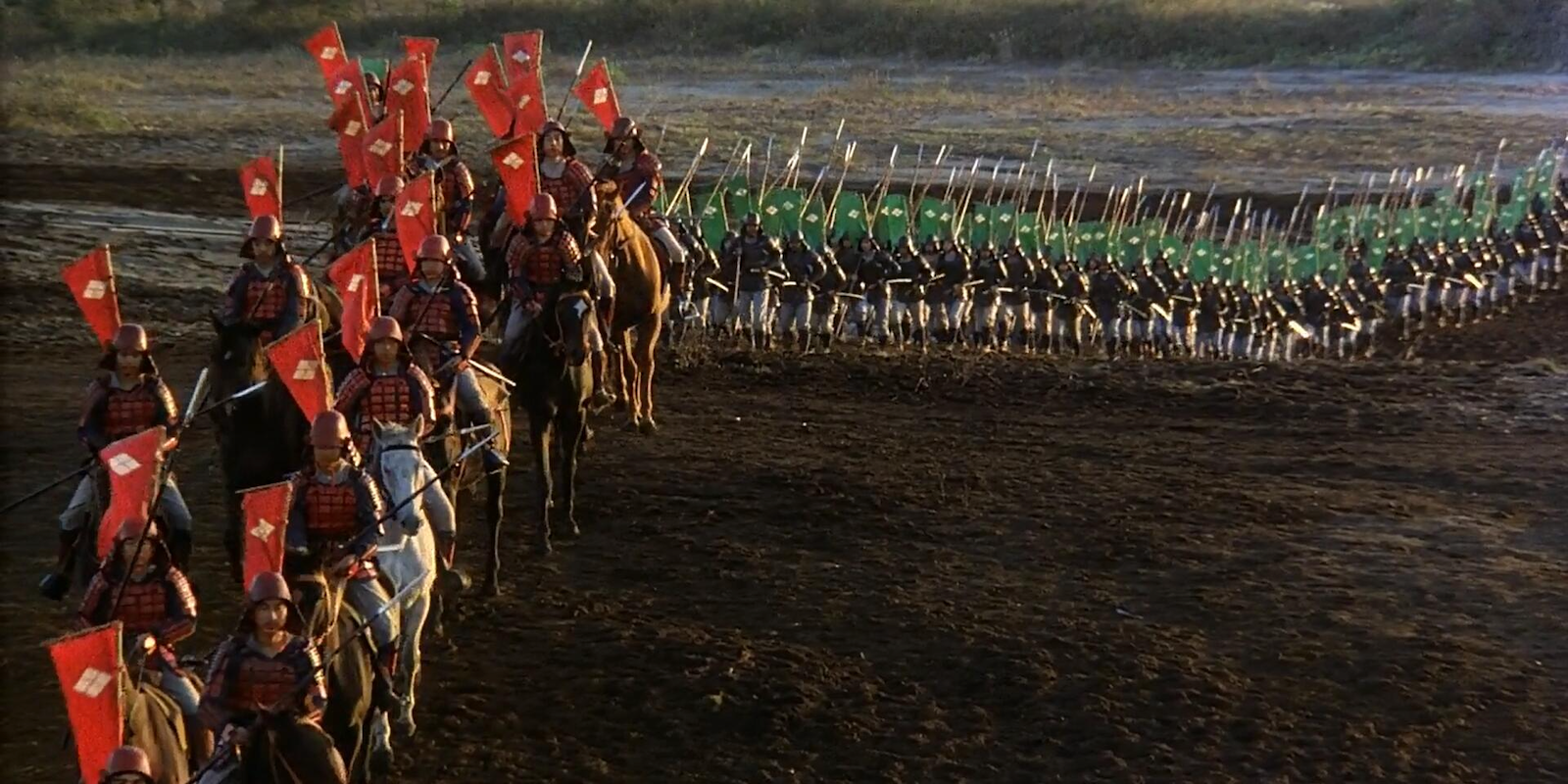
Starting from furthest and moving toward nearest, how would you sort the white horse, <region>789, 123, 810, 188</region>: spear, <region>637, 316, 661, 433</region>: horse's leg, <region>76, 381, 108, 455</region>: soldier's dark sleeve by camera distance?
<region>789, 123, 810, 188</region>: spear
<region>637, 316, 661, 433</region>: horse's leg
<region>76, 381, 108, 455</region>: soldier's dark sleeve
the white horse

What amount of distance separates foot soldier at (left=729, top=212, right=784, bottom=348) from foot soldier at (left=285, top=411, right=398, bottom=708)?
13.8 metres

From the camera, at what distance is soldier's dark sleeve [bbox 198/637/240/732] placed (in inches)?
328

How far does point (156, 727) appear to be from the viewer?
837cm

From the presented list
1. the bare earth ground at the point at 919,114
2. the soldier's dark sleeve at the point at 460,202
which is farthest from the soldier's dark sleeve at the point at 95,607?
the bare earth ground at the point at 919,114

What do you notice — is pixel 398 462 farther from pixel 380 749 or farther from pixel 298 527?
pixel 380 749

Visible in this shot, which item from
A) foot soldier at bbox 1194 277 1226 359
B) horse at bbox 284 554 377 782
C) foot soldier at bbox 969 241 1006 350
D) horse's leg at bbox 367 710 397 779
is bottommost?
foot soldier at bbox 1194 277 1226 359

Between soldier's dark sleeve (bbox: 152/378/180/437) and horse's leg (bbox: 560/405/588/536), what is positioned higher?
soldier's dark sleeve (bbox: 152/378/180/437)

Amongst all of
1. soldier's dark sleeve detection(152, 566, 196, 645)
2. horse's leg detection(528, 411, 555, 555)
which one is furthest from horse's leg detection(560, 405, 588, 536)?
soldier's dark sleeve detection(152, 566, 196, 645)

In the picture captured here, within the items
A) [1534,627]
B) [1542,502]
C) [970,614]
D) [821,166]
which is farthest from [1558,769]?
[821,166]

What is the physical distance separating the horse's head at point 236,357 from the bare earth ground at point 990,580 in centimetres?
148

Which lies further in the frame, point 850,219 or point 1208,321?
point 1208,321

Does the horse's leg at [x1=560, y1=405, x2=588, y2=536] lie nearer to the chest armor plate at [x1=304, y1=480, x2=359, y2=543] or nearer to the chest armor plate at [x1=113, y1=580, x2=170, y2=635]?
the chest armor plate at [x1=304, y1=480, x2=359, y2=543]

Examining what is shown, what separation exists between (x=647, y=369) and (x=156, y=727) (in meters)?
10.8

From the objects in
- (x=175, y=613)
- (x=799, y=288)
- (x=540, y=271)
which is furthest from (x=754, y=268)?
(x=175, y=613)
